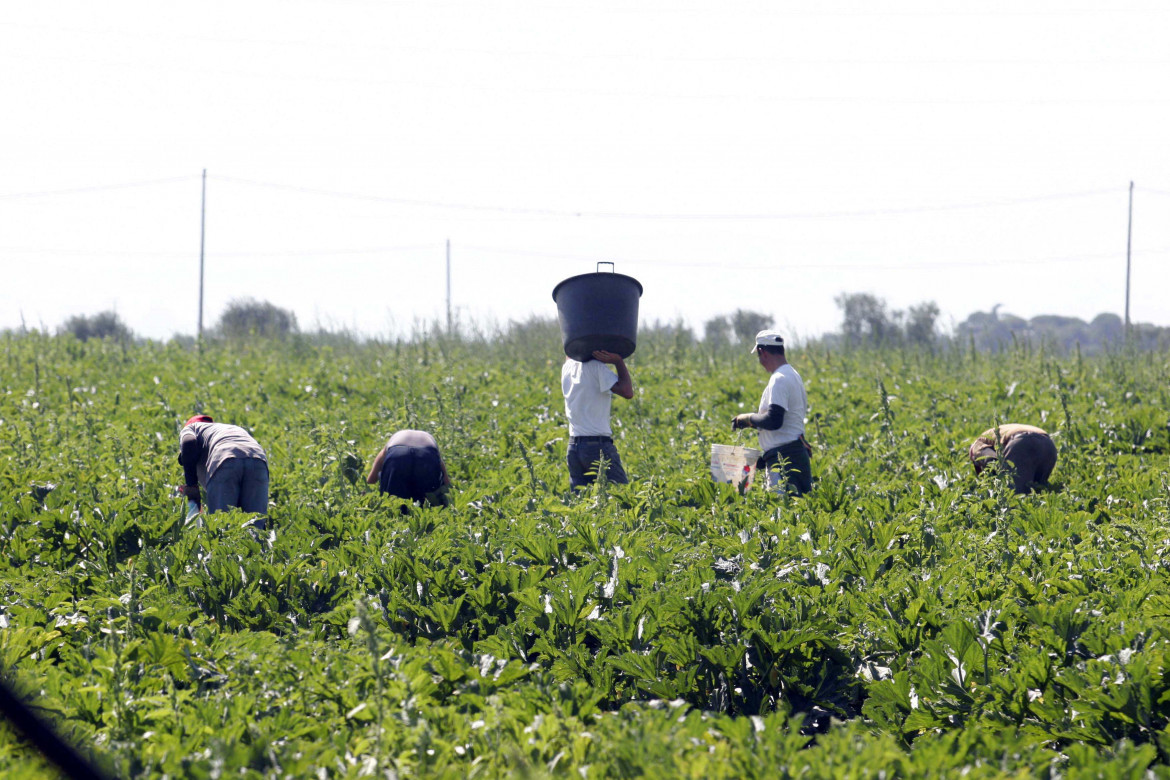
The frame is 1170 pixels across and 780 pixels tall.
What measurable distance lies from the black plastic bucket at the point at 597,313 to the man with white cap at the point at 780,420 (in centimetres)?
100

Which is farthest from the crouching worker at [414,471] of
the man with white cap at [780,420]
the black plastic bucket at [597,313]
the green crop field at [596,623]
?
the man with white cap at [780,420]

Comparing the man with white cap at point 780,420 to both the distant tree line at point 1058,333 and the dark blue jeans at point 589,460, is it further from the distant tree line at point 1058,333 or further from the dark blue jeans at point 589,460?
the distant tree line at point 1058,333

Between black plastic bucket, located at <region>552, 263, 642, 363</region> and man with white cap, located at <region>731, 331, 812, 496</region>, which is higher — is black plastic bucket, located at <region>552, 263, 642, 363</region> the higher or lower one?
the higher one

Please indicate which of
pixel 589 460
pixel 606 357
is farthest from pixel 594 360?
pixel 589 460

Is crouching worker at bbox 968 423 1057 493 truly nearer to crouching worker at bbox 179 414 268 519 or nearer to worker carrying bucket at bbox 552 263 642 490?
worker carrying bucket at bbox 552 263 642 490

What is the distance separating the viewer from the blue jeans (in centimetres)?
580

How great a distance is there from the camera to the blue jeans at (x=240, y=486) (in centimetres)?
580

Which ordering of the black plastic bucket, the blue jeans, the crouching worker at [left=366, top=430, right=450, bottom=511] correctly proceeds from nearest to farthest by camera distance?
1. the blue jeans
2. the crouching worker at [left=366, top=430, right=450, bottom=511]
3. the black plastic bucket

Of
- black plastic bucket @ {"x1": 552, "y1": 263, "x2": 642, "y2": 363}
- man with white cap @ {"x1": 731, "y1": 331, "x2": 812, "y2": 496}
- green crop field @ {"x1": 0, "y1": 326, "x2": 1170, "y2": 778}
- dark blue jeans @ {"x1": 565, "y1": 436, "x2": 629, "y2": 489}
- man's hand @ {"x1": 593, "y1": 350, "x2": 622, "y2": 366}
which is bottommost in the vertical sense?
green crop field @ {"x1": 0, "y1": 326, "x2": 1170, "y2": 778}

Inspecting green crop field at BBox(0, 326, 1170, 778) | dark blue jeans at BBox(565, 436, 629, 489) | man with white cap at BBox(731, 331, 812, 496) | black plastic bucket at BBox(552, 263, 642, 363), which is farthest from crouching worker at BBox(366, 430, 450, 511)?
man with white cap at BBox(731, 331, 812, 496)

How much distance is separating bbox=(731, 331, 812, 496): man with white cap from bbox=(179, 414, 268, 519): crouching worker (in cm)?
325

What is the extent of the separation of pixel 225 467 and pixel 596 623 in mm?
3200

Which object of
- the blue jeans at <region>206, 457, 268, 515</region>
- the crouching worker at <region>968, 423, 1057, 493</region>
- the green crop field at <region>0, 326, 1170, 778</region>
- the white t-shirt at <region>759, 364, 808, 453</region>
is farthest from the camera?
the crouching worker at <region>968, 423, 1057, 493</region>

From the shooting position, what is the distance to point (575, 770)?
7.50ft
